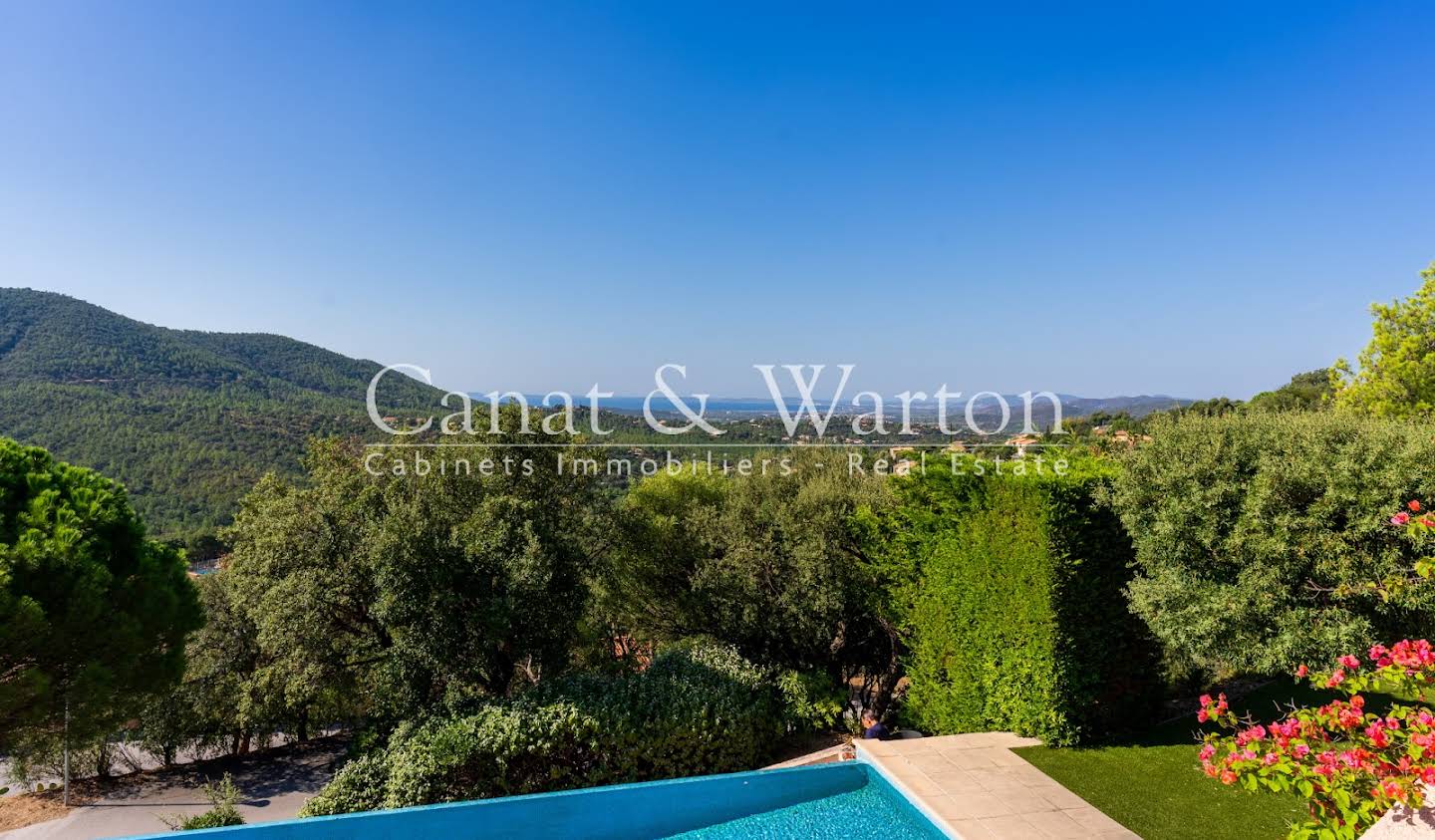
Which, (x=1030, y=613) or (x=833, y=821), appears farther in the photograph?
(x=1030, y=613)

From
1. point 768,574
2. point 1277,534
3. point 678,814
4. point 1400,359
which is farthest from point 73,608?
point 1400,359

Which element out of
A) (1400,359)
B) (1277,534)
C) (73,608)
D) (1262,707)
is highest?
(1400,359)

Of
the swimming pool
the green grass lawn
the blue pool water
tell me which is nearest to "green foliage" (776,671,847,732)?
the swimming pool

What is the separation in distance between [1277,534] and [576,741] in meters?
8.59

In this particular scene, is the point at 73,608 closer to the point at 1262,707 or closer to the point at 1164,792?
the point at 1164,792

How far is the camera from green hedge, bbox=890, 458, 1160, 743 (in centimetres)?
777

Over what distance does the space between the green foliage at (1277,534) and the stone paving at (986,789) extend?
2.30 metres

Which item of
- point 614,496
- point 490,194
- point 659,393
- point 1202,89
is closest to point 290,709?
point 614,496

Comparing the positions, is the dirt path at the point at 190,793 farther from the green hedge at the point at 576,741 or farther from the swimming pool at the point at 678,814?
the swimming pool at the point at 678,814

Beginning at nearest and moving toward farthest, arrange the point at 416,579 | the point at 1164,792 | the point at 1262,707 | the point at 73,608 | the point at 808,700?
the point at 1164,792 < the point at 73,608 < the point at 416,579 < the point at 1262,707 < the point at 808,700

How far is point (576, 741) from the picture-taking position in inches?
335

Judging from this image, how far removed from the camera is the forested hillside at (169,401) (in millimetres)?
40531

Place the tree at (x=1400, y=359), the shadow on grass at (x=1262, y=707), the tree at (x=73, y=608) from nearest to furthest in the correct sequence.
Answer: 1. the tree at (x=73, y=608)
2. the shadow on grass at (x=1262, y=707)
3. the tree at (x=1400, y=359)

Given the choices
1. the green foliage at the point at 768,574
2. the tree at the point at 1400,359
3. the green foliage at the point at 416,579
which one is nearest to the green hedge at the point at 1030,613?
the green foliage at the point at 768,574
